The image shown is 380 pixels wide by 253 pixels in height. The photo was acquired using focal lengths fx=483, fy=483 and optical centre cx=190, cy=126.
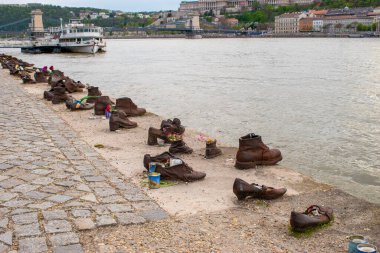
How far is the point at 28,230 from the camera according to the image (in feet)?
14.9

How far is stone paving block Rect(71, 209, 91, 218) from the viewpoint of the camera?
4.96 metres

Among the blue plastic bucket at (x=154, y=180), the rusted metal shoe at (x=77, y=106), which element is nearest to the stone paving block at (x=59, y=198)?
the blue plastic bucket at (x=154, y=180)

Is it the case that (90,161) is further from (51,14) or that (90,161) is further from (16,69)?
(51,14)

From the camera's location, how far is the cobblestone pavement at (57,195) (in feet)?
14.7

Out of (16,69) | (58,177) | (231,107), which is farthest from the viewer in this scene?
(16,69)

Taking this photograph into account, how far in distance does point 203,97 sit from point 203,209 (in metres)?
14.6

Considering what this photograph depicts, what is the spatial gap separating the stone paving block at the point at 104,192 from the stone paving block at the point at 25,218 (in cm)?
88

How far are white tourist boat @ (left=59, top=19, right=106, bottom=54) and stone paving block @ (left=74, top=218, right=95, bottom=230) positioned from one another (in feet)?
206

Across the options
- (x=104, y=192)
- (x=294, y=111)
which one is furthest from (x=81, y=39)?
(x=104, y=192)

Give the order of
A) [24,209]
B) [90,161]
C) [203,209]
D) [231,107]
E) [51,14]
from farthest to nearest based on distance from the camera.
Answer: [51,14] < [231,107] < [90,161] < [203,209] < [24,209]

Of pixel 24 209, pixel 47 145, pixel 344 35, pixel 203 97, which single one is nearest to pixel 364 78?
pixel 203 97

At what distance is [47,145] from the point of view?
26.2 ft

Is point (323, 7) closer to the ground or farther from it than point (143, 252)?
farther from it

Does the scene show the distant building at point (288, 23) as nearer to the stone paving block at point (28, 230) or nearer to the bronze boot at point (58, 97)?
the bronze boot at point (58, 97)
